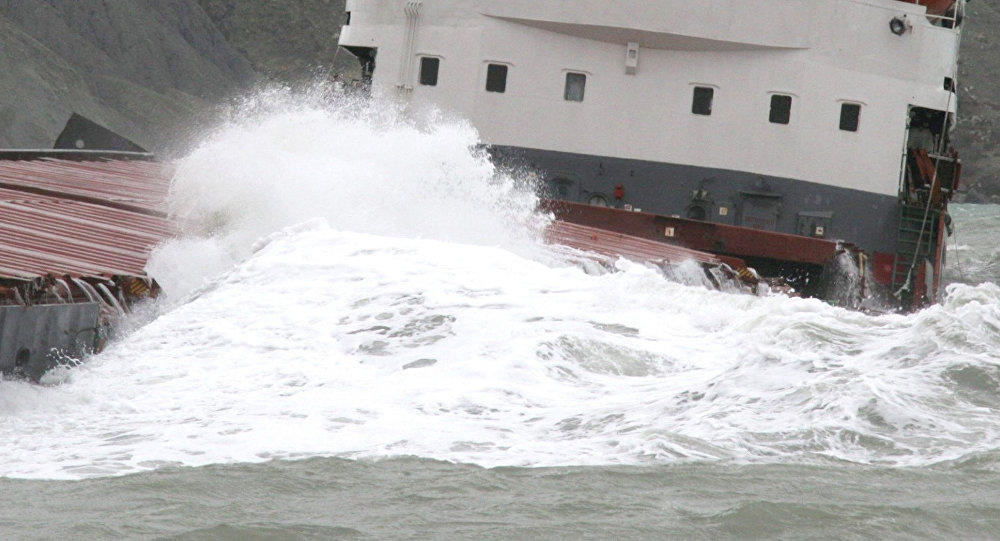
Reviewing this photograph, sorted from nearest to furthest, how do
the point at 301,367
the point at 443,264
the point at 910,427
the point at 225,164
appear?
the point at 910,427 < the point at 301,367 < the point at 443,264 < the point at 225,164

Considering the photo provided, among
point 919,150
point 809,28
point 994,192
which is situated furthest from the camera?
point 994,192

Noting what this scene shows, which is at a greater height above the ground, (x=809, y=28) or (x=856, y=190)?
(x=809, y=28)

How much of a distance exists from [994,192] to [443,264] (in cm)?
9796

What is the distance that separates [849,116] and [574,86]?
4.07 metres

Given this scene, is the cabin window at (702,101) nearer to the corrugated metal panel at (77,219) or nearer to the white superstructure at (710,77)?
the white superstructure at (710,77)

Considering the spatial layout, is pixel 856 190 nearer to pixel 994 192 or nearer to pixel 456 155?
pixel 456 155

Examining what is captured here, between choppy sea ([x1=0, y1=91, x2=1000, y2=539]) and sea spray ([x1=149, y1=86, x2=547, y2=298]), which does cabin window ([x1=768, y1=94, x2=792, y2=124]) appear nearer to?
sea spray ([x1=149, y1=86, x2=547, y2=298])

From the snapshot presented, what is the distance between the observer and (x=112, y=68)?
2330 inches

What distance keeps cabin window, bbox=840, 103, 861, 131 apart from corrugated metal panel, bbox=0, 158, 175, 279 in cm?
972

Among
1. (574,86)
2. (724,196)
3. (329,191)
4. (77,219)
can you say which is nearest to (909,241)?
(724,196)

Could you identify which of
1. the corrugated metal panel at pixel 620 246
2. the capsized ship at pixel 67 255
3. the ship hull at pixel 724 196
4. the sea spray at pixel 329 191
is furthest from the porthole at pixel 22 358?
the ship hull at pixel 724 196

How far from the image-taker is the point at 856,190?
19.6 metres

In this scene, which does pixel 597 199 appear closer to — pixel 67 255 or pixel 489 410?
pixel 67 255

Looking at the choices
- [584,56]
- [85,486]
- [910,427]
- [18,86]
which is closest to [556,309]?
[910,427]
